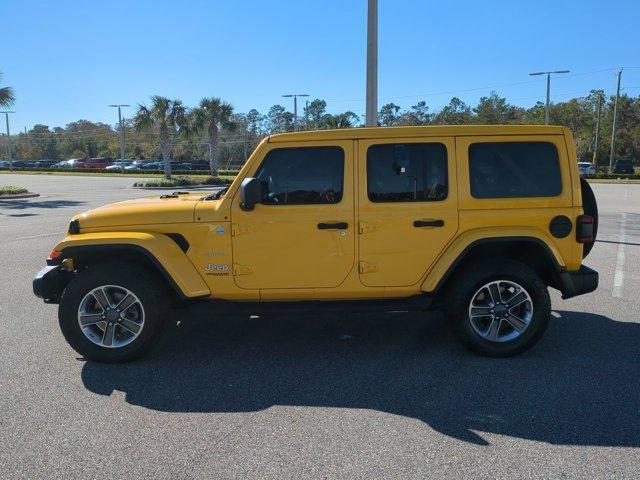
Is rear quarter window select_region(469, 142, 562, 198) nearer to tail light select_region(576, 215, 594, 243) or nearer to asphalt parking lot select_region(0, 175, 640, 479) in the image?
tail light select_region(576, 215, 594, 243)

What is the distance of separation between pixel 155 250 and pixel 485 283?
2760 mm

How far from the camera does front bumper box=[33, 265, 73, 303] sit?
4.58 meters

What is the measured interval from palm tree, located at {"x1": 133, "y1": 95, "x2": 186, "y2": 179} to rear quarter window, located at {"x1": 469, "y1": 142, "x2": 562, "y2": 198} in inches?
1434

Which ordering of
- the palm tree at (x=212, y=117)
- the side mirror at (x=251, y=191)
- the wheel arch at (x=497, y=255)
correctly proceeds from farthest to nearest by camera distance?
1. the palm tree at (x=212, y=117)
2. the wheel arch at (x=497, y=255)
3. the side mirror at (x=251, y=191)

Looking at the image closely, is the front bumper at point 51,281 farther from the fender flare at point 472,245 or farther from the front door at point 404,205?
the fender flare at point 472,245

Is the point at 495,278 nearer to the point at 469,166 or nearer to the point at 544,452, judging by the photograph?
the point at 469,166

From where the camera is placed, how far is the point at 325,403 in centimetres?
380

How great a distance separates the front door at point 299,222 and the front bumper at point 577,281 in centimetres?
184

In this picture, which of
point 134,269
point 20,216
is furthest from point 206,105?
point 134,269

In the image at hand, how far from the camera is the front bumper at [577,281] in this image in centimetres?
455

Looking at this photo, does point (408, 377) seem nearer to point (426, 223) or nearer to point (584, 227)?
point (426, 223)

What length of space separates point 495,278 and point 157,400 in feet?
9.39

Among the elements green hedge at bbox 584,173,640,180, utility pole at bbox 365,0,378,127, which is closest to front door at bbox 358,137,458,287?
utility pole at bbox 365,0,378,127

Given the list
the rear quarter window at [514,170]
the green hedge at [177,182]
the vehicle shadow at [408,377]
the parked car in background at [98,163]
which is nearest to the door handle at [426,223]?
the rear quarter window at [514,170]
